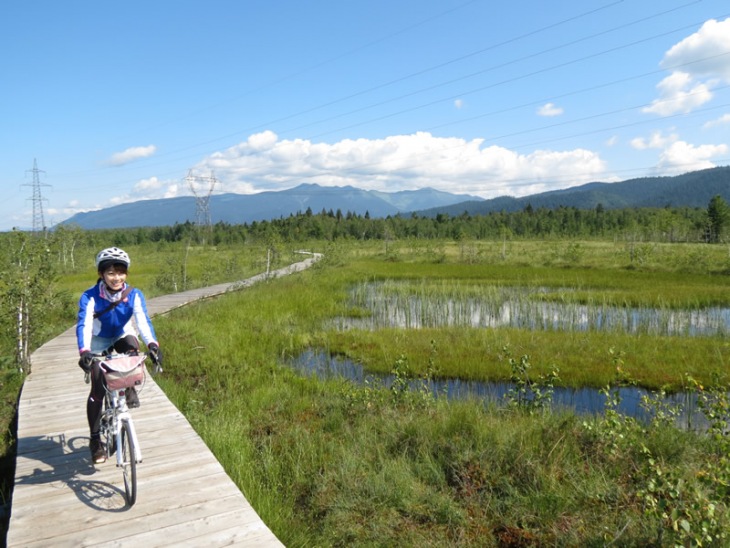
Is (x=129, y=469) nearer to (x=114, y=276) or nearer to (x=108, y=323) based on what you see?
(x=108, y=323)

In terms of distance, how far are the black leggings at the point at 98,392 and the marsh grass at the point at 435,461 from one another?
5.38 ft

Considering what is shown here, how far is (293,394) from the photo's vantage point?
9172 millimetres

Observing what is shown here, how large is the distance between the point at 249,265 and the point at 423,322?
26415mm

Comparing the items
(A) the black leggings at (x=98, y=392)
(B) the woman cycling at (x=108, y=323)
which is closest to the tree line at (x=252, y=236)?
(A) the black leggings at (x=98, y=392)

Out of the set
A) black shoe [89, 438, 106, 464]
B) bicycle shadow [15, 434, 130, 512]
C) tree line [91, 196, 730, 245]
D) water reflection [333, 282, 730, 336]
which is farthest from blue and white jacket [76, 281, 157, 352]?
tree line [91, 196, 730, 245]

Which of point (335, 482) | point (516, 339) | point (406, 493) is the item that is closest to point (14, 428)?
point (335, 482)

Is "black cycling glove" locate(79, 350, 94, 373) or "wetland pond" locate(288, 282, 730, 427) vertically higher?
"black cycling glove" locate(79, 350, 94, 373)

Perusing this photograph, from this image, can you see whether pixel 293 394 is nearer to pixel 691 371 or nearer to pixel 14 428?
pixel 14 428

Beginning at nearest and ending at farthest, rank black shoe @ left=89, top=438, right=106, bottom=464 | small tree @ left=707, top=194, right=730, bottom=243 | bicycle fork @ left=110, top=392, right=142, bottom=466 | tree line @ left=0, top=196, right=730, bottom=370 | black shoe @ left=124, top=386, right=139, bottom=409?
bicycle fork @ left=110, top=392, right=142, bottom=466
black shoe @ left=124, top=386, right=139, bottom=409
black shoe @ left=89, top=438, right=106, bottom=464
tree line @ left=0, top=196, right=730, bottom=370
small tree @ left=707, top=194, right=730, bottom=243

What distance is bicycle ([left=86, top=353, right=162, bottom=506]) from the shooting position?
13.6ft

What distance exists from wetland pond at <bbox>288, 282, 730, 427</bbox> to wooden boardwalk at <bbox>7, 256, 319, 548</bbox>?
5.02 meters

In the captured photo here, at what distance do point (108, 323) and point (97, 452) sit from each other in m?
1.47

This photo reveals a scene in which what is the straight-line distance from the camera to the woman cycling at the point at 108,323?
4457mm

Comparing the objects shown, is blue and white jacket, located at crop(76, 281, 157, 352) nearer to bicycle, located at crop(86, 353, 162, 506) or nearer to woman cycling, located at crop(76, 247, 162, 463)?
woman cycling, located at crop(76, 247, 162, 463)
